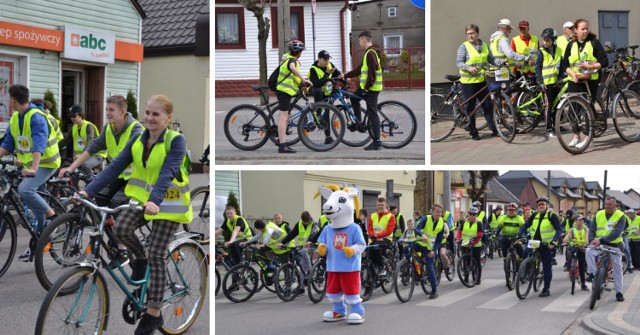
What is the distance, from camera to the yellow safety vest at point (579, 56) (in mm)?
9945

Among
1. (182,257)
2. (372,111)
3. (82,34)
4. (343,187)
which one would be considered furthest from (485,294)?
(82,34)

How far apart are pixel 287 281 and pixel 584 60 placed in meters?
4.35

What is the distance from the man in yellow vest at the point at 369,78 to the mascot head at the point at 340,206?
2.40 ft

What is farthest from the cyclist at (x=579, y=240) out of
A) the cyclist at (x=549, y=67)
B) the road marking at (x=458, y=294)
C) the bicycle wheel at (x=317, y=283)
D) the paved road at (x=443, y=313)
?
the bicycle wheel at (x=317, y=283)

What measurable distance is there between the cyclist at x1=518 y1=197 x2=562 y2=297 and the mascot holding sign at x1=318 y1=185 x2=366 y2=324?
414 centimetres

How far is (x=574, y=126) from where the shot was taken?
9.21 metres

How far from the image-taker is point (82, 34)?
20.6 metres

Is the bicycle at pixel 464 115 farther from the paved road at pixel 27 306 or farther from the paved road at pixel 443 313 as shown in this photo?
the paved road at pixel 27 306

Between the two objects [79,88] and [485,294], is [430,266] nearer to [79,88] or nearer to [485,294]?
[485,294]

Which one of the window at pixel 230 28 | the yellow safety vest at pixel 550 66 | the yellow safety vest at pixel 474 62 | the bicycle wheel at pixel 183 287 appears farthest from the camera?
the yellow safety vest at pixel 474 62

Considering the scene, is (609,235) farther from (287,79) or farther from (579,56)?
(287,79)

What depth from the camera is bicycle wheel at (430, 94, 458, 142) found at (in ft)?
33.3

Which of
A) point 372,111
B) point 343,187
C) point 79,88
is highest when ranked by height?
point 79,88

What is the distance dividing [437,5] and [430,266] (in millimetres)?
4609
